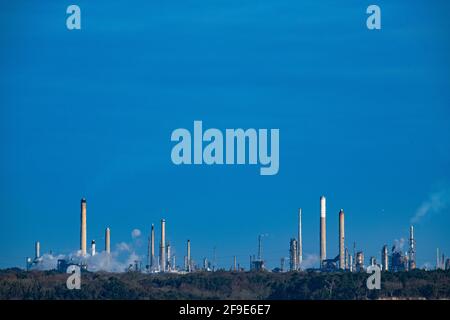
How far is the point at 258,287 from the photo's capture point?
17525 centimetres

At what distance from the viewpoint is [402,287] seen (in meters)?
160

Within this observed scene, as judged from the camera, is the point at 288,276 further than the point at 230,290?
Yes
